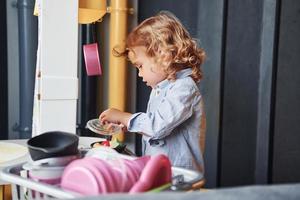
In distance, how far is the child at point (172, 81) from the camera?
1.06 metres

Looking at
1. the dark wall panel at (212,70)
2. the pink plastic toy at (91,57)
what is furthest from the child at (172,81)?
the dark wall panel at (212,70)

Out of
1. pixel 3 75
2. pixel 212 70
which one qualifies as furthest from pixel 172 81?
pixel 3 75

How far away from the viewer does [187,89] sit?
1.09 m

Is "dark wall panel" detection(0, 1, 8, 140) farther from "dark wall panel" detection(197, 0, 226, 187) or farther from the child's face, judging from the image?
the child's face

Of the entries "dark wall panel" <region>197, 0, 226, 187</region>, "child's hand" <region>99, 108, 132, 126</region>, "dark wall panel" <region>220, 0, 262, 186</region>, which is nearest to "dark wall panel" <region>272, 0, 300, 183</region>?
"dark wall panel" <region>220, 0, 262, 186</region>

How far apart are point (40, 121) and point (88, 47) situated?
22 centimetres

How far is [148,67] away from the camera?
44.4 inches

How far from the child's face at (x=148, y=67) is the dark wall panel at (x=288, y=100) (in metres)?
0.70

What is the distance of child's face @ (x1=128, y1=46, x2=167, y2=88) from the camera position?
112 cm

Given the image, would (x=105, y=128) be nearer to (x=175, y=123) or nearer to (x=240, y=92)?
(x=175, y=123)

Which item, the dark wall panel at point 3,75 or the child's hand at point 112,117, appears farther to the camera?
the dark wall panel at point 3,75

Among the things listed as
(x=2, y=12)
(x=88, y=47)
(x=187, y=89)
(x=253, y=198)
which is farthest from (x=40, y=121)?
(x=2, y=12)

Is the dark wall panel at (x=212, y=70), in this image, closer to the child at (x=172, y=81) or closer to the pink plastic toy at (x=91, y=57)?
the child at (x=172, y=81)

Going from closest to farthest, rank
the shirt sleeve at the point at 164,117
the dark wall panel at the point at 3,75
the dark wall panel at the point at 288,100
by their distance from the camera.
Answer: the shirt sleeve at the point at 164,117 < the dark wall panel at the point at 288,100 < the dark wall panel at the point at 3,75
